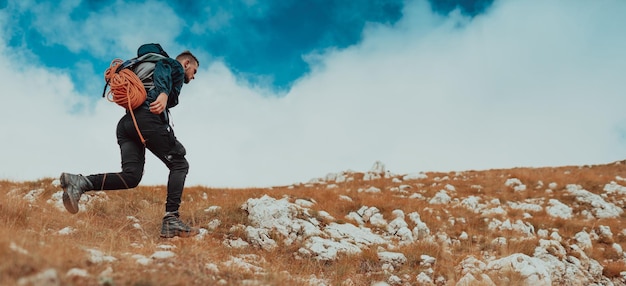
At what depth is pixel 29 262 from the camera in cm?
289

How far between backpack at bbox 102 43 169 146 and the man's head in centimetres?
22

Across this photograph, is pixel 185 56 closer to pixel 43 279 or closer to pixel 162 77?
pixel 162 77

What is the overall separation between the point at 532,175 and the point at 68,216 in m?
19.0

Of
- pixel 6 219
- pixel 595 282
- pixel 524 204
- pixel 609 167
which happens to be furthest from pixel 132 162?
pixel 609 167

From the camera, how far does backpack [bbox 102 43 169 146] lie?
5.54 metres

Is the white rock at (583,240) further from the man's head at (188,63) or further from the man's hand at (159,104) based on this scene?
the man's hand at (159,104)

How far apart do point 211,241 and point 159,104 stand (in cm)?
253

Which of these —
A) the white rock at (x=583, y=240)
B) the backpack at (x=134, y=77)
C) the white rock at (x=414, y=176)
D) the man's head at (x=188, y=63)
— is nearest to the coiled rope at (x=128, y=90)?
the backpack at (x=134, y=77)

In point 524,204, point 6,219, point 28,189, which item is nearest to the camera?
point 6,219

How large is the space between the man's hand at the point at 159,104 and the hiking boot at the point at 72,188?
4.40ft

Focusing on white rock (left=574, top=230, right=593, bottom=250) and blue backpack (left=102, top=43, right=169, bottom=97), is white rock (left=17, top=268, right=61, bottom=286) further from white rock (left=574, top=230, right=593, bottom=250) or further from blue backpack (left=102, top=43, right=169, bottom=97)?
white rock (left=574, top=230, right=593, bottom=250)

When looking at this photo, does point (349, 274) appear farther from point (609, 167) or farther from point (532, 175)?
point (609, 167)

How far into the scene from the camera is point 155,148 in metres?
5.87

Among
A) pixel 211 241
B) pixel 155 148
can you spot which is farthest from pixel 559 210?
pixel 155 148
